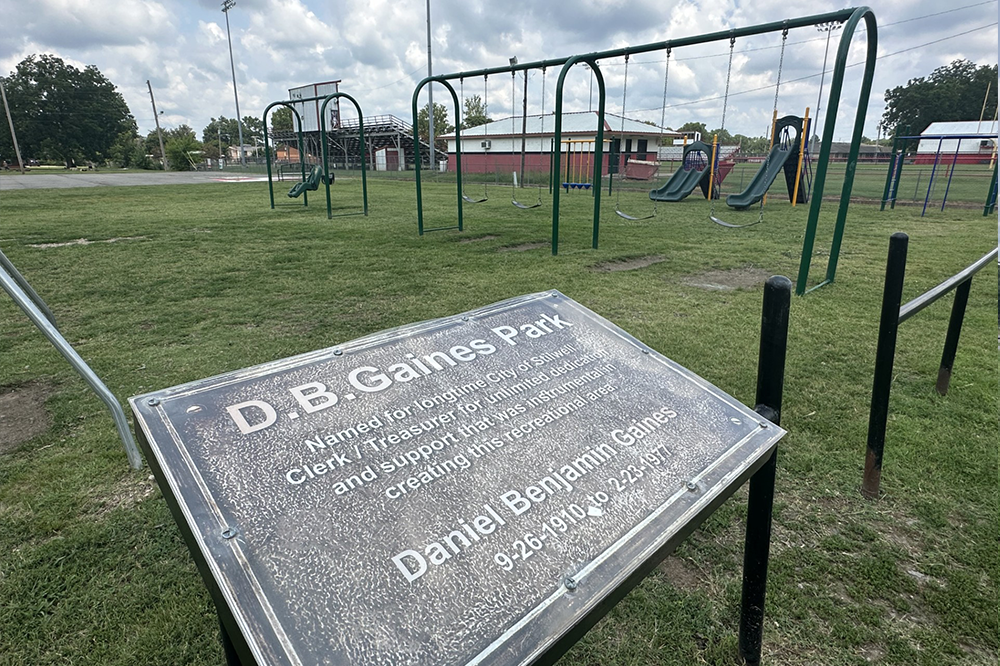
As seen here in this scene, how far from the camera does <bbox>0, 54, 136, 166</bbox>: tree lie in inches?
2105

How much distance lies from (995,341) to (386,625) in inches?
171

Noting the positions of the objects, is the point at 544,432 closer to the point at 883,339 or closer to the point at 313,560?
the point at 313,560

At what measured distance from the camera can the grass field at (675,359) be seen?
56.2 inches

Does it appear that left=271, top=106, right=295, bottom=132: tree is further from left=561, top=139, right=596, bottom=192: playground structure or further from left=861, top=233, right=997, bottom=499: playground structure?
left=861, top=233, right=997, bottom=499: playground structure

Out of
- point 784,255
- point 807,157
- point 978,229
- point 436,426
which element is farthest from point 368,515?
point 807,157

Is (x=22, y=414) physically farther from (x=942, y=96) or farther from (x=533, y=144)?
(x=942, y=96)

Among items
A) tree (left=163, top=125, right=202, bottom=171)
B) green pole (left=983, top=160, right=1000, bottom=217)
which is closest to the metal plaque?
green pole (left=983, top=160, right=1000, bottom=217)

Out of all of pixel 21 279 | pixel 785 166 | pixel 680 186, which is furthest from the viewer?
pixel 680 186

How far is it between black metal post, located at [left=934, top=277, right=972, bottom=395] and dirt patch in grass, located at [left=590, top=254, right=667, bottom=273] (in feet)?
10.6

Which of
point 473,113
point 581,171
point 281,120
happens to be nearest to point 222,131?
point 281,120

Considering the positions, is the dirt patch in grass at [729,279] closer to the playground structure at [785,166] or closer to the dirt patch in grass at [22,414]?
the dirt patch in grass at [22,414]

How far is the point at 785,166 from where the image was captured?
43.1ft

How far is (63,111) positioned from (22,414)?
72.5 meters

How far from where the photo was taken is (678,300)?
4.47 m
